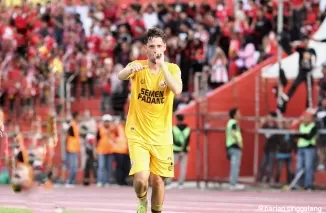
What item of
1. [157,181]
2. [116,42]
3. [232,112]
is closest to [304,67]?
[232,112]

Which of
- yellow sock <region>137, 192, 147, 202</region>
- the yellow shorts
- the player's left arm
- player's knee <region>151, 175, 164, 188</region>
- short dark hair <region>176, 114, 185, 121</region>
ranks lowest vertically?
yellow sock <region>137, 192, 147, 202</region>

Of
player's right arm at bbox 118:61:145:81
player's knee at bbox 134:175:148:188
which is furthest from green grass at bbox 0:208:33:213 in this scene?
player's right arm at bbox 118:61:145:81

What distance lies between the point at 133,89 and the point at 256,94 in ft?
42.7

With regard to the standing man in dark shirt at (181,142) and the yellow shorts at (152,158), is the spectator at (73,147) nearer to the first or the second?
the standing man in dark shirt at (181,142)

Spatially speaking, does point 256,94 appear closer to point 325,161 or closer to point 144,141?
point 325,161

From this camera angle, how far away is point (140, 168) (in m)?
12.9

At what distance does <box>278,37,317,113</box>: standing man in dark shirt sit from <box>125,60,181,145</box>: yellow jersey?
470 inches

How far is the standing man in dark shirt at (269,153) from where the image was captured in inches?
978

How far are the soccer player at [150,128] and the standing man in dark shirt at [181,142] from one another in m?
12.3

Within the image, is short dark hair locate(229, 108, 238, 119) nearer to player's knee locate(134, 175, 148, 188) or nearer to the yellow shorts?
the yellow shorts

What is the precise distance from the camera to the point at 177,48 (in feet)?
91.4

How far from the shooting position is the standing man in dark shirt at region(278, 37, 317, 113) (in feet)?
81.1

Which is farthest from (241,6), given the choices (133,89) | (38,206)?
(133,89)

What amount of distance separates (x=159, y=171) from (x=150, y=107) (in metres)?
0.80
